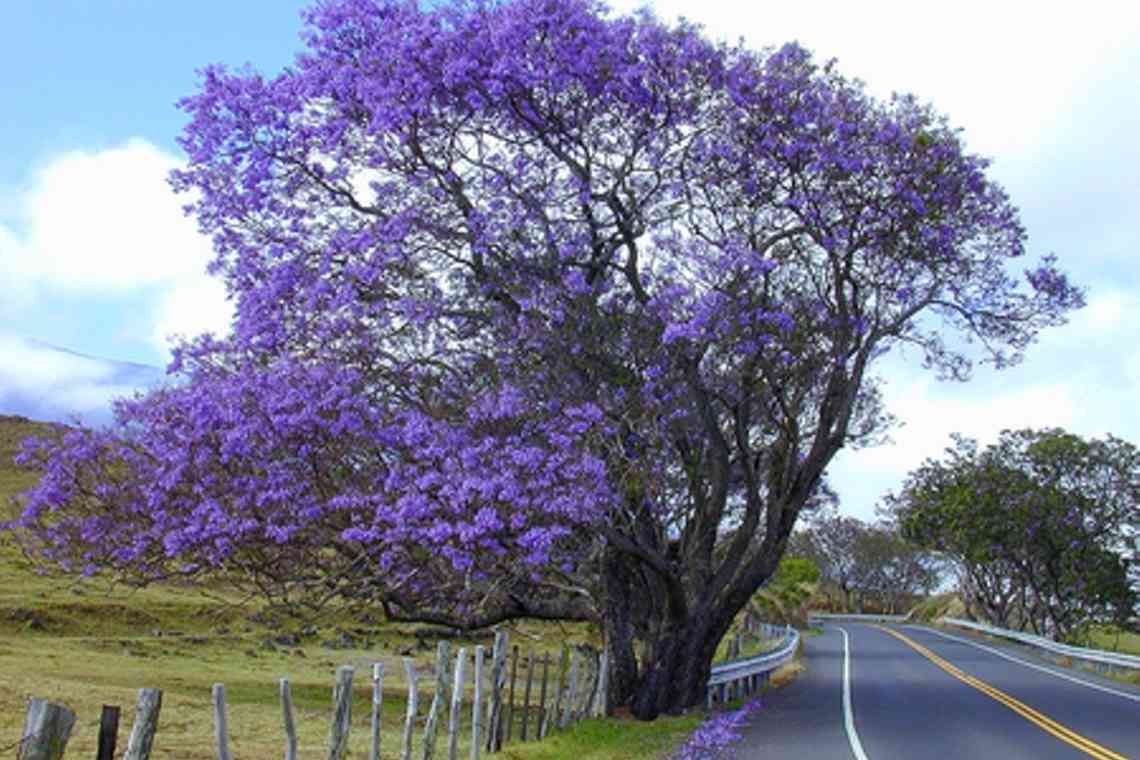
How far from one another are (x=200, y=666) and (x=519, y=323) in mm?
12619

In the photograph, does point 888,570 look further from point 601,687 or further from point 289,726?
point 289,726

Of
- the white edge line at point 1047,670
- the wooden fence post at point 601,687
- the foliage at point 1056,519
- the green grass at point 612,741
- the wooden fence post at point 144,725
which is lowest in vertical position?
the green grass at point 612,741

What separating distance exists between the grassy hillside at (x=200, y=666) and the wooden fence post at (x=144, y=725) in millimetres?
1886

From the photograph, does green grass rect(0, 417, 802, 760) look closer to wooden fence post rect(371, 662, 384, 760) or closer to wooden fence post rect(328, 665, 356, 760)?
wooden fence post rect(328, 665, 356, 760)

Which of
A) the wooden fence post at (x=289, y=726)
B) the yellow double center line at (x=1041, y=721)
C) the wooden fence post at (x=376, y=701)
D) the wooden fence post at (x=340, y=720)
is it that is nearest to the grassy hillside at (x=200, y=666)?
the wooden fence post at (x=289, y=726)

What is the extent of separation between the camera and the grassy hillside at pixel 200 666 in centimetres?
1872

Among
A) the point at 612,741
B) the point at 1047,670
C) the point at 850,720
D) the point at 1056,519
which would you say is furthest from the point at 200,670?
the point at 1056,519

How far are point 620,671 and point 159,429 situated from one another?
30.5 ft

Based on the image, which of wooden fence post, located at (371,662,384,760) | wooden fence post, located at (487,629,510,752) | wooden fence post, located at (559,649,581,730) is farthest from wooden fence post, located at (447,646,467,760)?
wooden fence post, located at (559,649,581,730)

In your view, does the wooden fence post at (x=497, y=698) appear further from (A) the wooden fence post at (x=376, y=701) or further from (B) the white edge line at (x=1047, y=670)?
(B) the white edge line at (x=1047, y=670)

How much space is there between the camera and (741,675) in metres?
28.7

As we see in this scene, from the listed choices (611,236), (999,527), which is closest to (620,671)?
(611,236)

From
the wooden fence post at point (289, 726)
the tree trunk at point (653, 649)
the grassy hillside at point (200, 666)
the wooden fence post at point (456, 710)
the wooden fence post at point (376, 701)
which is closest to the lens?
the wooden fence post at point (289, 726)

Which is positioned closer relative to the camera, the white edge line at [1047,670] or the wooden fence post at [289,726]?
the wooden fence post at [289,726]
